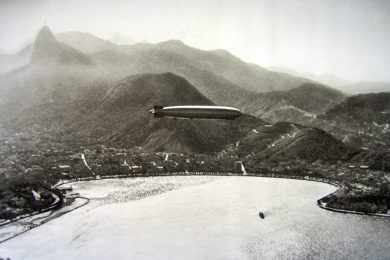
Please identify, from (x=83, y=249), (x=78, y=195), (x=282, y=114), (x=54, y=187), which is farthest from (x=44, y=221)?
(x=282, y=114)

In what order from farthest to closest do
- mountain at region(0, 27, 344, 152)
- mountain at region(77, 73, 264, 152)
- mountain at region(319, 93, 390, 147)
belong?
mountain at region(0, 27, 344, 152) → mountain at region(77, 73, 264, 152) → mountain at region(319, 93, 390, 147)

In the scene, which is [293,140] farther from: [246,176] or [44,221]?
[44,221]

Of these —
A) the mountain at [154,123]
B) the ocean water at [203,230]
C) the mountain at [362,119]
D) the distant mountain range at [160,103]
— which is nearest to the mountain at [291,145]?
the distant mountain range at [160,103]

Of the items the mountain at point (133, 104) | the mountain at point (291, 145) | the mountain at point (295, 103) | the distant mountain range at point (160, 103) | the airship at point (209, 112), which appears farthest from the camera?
the mountain at point (295, 103)

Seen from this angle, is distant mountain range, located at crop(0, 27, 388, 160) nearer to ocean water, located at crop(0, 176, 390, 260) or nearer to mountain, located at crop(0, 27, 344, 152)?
mountain, located at crop(0, 27, 344, 152)

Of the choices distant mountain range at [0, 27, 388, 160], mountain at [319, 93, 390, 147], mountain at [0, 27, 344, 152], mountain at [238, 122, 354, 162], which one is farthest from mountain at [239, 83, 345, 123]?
mountain at [238, 122, 354, 162]

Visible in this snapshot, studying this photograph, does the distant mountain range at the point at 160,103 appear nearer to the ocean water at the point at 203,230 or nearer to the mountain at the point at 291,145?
the mountain at the point at 291,145
